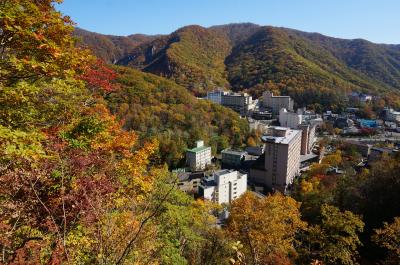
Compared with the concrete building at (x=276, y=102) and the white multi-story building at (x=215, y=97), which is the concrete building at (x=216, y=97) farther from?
the concrete building at (x=276, y=102)

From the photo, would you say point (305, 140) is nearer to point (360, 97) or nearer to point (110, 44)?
point (360, 97)

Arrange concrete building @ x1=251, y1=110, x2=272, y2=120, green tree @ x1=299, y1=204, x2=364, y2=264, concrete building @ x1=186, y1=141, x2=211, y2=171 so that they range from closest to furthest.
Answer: green tree @ x1=299, y1=204, x2=364, y2=264
concrete building @ x1=186, y1=141, x2=211, y2=171
concrete building @ x1=251, y1=110, x2=272, y2=120

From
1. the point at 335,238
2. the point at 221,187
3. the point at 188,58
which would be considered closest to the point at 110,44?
the point at 188,58

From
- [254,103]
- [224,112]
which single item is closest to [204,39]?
→ [254,103]

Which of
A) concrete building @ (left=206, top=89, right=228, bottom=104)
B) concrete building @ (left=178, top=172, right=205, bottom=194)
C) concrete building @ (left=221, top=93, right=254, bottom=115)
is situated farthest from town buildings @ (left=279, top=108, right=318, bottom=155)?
concrete building @ (left=206, top=89, right=228, bottom=104)

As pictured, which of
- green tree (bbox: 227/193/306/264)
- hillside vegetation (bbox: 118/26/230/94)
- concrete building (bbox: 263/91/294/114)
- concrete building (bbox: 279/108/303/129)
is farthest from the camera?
hillside vegetation (bbox: 118/26/230/94)

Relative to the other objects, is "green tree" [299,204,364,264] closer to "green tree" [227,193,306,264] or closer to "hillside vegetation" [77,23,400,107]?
"green tree" [227,193,306,264]
